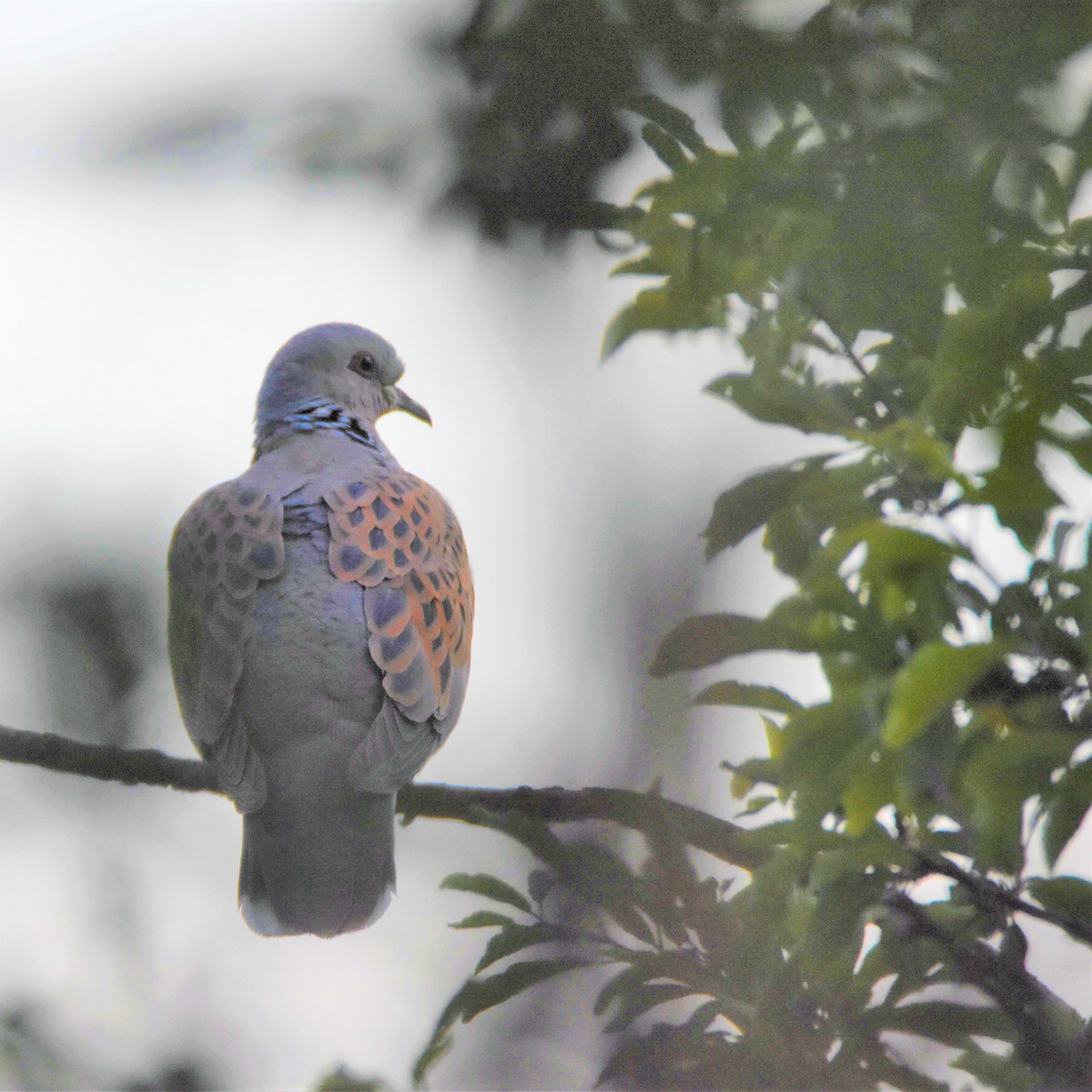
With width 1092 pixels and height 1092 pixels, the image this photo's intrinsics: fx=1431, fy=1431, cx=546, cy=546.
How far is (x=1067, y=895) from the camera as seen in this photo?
1.81 m

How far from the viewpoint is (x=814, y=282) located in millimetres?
1885

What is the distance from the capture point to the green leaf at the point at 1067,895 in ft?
5.94

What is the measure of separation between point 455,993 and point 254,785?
1312mm

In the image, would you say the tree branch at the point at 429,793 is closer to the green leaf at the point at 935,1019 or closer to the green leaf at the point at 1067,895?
the green leaf at the point at 935,1019

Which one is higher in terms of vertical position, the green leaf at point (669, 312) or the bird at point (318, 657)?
the green leaf at point (669, 312)

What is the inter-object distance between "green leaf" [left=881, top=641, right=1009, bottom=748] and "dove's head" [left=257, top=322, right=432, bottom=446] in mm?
3208

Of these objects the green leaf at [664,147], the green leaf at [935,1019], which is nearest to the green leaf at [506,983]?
the green leaf at [935,1019]

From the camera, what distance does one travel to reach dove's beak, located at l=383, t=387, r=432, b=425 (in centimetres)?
480

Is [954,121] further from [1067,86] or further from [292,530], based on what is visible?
[292,530]

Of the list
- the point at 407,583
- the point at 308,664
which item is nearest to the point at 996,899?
the point at 308,664

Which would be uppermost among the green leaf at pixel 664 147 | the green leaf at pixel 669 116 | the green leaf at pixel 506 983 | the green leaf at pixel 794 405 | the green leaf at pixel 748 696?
the green leaf at pixel 669 116

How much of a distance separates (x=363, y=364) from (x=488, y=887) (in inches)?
Result: 107

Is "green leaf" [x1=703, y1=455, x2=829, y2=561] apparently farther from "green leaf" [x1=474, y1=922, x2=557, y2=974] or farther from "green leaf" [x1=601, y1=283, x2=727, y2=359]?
"green leaf" [x1=474, y1=922, x2=557, y2=974]

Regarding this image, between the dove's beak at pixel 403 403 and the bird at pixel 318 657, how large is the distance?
0.50m
